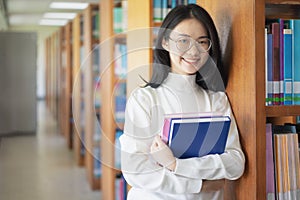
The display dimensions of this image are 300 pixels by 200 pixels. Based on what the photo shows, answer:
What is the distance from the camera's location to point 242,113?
1.17 metres

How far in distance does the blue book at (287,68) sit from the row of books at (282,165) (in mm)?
99

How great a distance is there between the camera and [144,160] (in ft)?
3.57

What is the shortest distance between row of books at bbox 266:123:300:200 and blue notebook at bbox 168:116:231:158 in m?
0.16

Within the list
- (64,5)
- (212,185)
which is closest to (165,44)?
(212,185)

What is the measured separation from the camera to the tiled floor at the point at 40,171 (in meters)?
3.75

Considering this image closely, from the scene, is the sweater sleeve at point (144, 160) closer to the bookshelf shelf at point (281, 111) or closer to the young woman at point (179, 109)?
the young woman at point (179, 109)

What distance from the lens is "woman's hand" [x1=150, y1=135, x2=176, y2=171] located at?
107 cm

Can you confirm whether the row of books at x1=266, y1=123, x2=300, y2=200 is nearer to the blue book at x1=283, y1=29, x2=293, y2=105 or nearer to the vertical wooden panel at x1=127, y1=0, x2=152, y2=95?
the blue book at x1=283, y1=29, x2=293, y2=105

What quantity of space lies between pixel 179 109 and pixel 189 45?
20cm

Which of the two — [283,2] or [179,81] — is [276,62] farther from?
[179,81]

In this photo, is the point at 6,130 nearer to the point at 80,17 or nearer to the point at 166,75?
the point at 80,17

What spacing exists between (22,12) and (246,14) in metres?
8.77

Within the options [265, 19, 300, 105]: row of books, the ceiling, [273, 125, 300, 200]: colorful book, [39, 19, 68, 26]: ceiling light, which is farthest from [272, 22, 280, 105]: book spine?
[39, 19, 68, 26]: ceiling light

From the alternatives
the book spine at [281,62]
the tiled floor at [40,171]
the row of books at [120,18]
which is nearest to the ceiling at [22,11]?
the tiled floor at [40,171]
